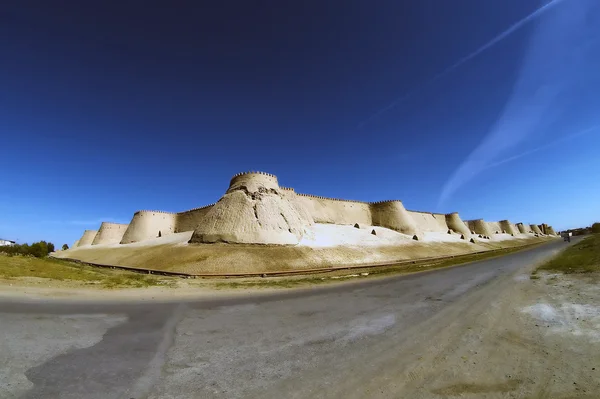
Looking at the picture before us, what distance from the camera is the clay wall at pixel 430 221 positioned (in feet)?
271

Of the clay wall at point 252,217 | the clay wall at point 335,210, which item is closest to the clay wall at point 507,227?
the clay wall at point 335,210

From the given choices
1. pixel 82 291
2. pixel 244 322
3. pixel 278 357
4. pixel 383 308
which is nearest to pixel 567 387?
pixel 278 357

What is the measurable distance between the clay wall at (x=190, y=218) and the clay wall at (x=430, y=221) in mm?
59321

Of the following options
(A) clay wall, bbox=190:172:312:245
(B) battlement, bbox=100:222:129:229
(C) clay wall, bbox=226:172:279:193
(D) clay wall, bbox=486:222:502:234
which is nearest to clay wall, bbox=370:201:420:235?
(A) clay wall, bbox=190:172:312:245

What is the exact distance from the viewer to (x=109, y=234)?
263 feet

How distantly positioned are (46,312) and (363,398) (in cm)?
1152

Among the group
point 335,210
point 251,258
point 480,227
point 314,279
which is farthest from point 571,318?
point 480,227

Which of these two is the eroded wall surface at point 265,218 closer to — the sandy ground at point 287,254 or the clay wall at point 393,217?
the clay wall at point 393,217

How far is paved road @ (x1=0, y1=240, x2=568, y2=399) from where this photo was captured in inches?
179

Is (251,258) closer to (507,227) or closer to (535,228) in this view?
(507,227)

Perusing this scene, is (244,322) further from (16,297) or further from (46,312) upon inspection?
(16,297)

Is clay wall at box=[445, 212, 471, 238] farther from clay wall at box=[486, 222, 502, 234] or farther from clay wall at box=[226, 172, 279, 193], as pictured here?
clay wall at box=[226, 172, 279, 193]

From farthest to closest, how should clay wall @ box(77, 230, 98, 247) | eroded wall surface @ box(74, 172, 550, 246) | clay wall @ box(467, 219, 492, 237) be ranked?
clay wall @ box(467, 219, 492, 237) < clay wall @ box(77, 230, 98, 247) < eroded wall surface @ box(74, 172, 550, 246)

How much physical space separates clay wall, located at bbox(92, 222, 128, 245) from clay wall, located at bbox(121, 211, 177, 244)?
1717 cm
